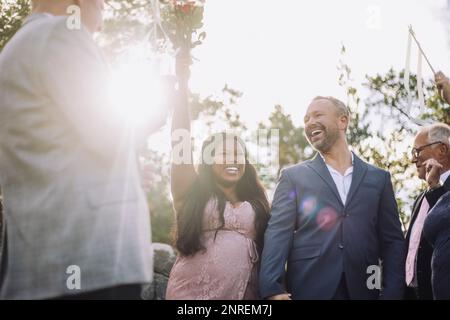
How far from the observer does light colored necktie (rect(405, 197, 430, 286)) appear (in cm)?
525

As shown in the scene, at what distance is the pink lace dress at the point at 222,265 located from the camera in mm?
4340

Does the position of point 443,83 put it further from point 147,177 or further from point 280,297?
point 147,177

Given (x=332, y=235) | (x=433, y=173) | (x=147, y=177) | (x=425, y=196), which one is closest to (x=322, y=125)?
(x=332, y=235)

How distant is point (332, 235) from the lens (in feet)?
14.2

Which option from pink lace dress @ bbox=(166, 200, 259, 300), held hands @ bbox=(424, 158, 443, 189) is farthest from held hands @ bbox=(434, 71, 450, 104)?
pink lace dress @ bbox=(166, 200, 259, 300)

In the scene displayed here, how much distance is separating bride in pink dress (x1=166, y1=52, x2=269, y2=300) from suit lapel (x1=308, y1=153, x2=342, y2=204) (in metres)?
0.52

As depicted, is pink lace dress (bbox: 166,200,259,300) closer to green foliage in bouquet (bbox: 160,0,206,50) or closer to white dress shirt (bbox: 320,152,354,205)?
white dress shirt (bbox: 320,152,354,205)

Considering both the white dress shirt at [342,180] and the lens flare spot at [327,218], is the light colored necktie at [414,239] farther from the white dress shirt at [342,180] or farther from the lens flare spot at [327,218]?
the lens flare spot at [327,218]

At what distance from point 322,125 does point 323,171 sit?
419mm

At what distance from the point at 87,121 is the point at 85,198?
0.28m

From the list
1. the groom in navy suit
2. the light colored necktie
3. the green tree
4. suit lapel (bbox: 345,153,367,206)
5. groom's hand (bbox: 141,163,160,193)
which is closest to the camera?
groom's hand (bbox: 141,163,160,193)

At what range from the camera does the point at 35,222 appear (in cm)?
219

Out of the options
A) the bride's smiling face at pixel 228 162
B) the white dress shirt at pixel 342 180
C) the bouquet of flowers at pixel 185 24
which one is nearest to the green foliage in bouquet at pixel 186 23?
the bouquet of flowers at pixel 185 24
